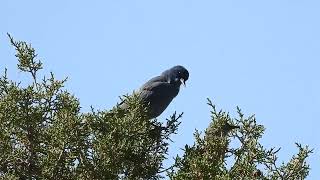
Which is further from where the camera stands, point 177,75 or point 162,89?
point 177,75

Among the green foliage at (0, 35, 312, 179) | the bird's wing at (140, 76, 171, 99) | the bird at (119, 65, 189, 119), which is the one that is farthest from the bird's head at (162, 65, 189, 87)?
the green foliage at (0, 35, 312, 179)

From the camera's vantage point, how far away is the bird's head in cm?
1343

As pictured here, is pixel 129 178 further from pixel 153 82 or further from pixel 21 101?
pixel 153 82

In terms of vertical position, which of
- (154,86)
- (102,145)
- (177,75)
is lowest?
(102,145)

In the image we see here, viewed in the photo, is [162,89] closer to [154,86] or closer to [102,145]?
[154,86]

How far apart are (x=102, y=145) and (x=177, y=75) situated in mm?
5788

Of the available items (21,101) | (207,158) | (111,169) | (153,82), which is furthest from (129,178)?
(153,82)

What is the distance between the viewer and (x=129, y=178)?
820 cm

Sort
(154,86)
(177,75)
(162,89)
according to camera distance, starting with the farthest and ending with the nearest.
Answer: (177,75) < (162,89) < (154,86)

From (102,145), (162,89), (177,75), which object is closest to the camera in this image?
(102,145)

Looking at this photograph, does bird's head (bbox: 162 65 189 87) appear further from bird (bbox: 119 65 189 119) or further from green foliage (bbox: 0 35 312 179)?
green foliage (bbox: 0 35 312 179)

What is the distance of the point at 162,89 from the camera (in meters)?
12.7

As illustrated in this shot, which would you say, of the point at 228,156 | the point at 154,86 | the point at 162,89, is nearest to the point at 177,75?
the point at 162,89

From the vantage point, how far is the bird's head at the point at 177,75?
13433 millimetres
